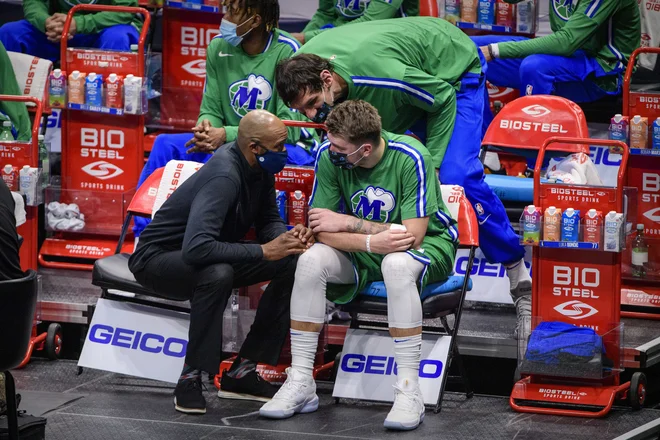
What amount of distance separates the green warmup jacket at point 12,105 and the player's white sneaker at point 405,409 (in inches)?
107

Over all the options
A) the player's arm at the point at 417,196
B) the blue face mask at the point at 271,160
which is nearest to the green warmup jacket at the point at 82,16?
the blue face mask at the point at 271,160

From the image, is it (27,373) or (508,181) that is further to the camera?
(508,181)

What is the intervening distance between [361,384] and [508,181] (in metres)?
1.77

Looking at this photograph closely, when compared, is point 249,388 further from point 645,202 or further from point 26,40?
point 26,40

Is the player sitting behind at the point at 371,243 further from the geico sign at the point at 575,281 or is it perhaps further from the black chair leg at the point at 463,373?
the geico sign at the point at 575,281

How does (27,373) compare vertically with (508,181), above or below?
below

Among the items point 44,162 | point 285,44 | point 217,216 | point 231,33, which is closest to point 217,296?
point 217,216

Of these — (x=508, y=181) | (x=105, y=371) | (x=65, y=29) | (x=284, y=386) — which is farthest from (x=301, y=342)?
(x=65, y=29)

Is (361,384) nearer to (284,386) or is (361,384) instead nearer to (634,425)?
(284,386)

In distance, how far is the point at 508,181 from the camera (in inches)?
267

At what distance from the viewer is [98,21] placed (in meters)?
7.43

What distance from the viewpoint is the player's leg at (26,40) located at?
7.67m

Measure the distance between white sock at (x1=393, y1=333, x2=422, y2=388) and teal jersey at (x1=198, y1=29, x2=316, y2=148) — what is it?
1.58 m

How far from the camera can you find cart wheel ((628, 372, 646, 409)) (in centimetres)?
554
